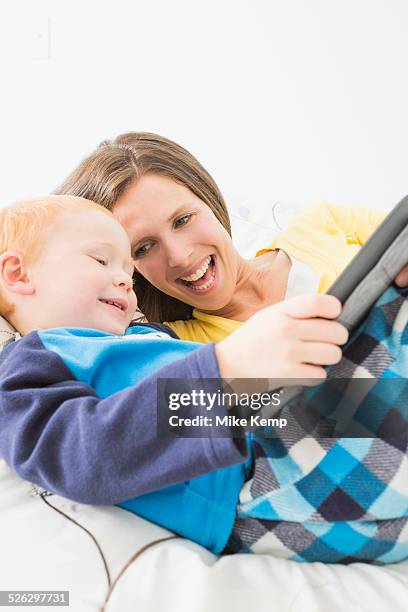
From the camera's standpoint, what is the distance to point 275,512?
0.67 meters

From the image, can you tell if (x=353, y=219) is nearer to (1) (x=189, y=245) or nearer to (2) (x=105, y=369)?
(1) (x=189, y=245)

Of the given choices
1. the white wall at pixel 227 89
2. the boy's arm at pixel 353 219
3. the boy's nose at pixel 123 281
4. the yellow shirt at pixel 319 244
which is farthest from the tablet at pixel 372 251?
the white wall at pixel 227 89

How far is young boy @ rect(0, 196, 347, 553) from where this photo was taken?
1.90 feet

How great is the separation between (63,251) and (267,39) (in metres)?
1.54

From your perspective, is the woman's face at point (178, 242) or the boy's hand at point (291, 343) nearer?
the boy's hand at point (291, 343)

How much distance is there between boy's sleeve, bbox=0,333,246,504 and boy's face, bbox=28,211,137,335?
20 cm

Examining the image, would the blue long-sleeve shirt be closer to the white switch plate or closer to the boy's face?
the boy's face

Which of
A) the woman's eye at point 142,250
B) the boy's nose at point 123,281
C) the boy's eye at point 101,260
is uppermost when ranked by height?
the boy's eye at point 101,260

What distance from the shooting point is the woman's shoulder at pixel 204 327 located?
4.13ft

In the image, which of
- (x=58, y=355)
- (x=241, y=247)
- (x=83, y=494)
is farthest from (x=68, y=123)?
(x=83, y=494)

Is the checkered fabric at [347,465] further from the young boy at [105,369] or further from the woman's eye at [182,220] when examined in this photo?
the woman's eye at [182,220]

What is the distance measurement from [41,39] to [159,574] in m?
2.12

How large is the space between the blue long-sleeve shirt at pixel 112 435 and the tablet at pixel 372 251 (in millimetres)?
132

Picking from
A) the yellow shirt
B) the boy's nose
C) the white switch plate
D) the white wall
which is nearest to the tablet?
the boy's nose
